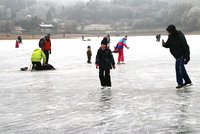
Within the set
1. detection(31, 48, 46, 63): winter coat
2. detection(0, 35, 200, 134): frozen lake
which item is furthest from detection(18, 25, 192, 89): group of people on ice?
detection(31, 48, 46, 63): winter coat

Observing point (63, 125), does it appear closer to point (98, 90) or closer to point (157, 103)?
point (157, 103)

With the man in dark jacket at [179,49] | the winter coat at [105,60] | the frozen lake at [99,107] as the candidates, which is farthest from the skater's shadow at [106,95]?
the man in dark jacket at [179,49]

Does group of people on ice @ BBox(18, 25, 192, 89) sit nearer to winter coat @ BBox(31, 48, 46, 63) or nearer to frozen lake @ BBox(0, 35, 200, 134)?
frozen lake @ BBox(0, 35, 200, 134)

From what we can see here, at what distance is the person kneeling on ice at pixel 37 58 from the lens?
16.9 meters

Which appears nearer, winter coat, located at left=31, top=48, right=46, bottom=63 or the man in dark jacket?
the man in dark jacket

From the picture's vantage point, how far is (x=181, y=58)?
10641 millimetres

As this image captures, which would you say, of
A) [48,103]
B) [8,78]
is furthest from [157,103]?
[8,78]

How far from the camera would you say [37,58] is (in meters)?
17.1

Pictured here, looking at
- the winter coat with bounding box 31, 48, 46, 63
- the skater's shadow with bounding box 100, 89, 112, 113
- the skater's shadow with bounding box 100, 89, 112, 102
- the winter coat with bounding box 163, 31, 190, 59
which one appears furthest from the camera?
the winter coat with bounding box 31, 48, 46, 63

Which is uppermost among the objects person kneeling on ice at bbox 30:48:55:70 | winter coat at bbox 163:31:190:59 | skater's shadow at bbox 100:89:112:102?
winter coat at bbox 163:31:190:59

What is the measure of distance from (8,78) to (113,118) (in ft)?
27.3

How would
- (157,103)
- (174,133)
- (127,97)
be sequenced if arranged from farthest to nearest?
(127,97)
(157,103)
(174,133)

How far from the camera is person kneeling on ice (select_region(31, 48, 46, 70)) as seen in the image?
1691cm

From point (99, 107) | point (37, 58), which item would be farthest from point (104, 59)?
point (37, 58)
